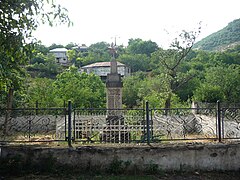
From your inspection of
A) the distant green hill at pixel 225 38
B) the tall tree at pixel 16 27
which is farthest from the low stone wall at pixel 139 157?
the distant green hill at pixel 225 38

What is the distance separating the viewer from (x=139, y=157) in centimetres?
651

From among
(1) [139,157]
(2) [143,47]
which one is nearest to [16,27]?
(1) [139,157]

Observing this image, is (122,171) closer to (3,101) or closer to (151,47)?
(3,101)

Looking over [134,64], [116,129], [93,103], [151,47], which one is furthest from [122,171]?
[151,47]

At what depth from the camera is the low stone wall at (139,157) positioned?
643cm

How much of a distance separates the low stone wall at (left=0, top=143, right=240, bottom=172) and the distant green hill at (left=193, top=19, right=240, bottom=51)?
10702 cm

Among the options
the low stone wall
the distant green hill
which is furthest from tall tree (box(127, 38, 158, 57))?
the low stone wall

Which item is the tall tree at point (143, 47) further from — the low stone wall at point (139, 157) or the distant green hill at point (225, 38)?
the low stone wall at point (139, 157)

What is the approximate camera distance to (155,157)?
21.4 feet

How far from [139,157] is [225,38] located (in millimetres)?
119800

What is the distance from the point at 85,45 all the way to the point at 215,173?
114m

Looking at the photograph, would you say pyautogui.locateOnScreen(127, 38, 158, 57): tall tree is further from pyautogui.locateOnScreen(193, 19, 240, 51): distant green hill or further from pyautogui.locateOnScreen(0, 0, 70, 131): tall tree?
pyautogui.locateOnScreen(0, 0, 70, 131): tall tree

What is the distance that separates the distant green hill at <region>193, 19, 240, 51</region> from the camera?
10906 cm

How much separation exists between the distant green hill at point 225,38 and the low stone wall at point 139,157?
351 feet
